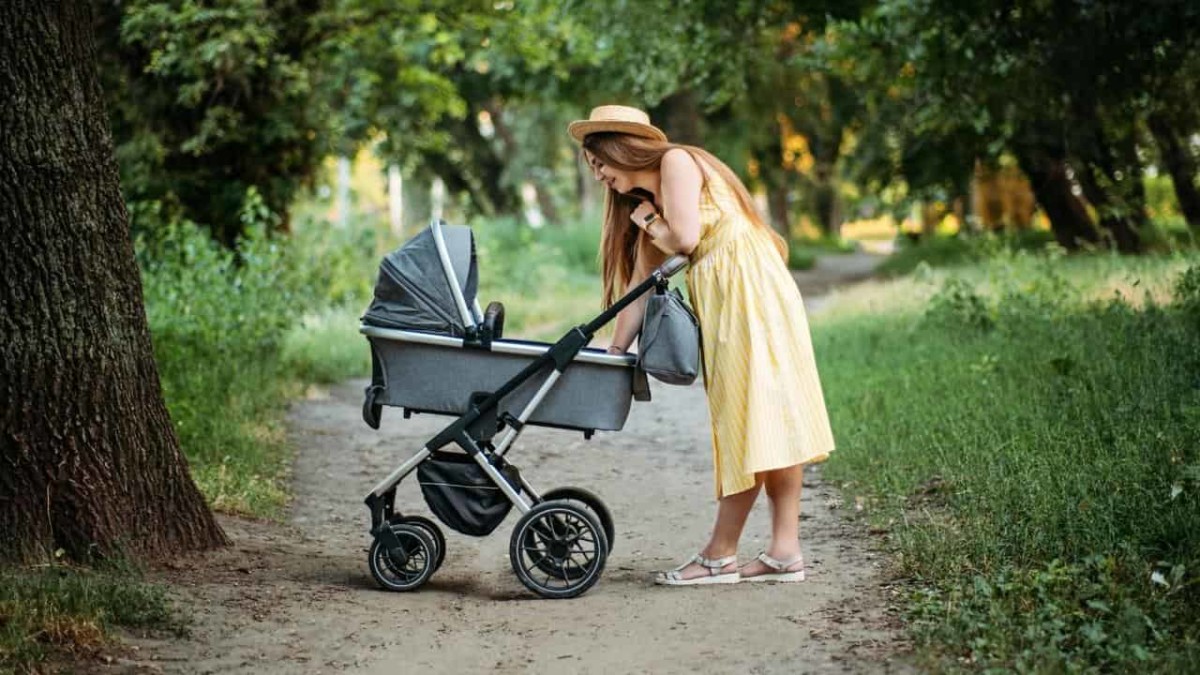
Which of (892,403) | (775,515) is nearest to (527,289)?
(892,403)

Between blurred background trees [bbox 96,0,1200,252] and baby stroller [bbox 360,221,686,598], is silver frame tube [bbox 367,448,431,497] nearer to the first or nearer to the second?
baby stroller [bbox 360,221,686,598]

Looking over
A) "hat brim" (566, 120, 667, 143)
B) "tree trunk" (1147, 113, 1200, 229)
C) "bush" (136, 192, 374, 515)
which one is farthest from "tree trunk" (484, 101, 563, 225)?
"hat brim" (566, 120, 667, 143)

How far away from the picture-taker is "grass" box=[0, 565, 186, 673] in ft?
16.1

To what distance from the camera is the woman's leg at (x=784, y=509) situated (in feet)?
20.1

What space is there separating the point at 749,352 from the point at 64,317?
9.04 feet

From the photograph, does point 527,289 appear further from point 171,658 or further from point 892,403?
point 171,658

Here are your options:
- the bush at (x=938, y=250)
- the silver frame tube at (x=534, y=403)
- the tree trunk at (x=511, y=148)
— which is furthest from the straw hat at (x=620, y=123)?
the tree trunk at (x=511, y=148)

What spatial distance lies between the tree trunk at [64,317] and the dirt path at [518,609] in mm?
501

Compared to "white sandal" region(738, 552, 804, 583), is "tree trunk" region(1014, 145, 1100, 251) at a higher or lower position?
higher

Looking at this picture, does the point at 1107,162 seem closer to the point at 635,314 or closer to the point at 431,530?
the point at 635,314

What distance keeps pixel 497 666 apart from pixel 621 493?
3.73m

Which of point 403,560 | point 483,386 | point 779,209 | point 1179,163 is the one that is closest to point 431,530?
point 403,560

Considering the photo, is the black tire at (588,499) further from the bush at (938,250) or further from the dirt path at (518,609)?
the bush at (938,250)

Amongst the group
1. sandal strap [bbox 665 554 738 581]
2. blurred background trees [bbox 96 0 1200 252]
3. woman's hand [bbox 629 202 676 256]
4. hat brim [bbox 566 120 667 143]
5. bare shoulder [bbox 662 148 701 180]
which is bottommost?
sandal strap [bbox 665 554 738 581]
